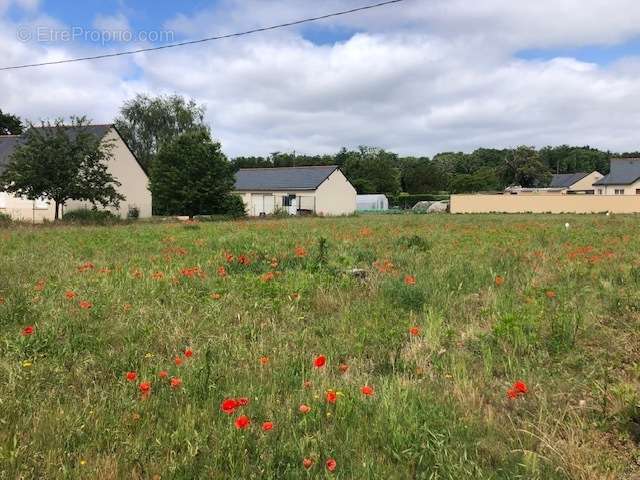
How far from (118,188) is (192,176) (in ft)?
17.5

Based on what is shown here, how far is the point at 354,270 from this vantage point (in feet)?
23.8

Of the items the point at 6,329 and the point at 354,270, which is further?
the point at 354,270

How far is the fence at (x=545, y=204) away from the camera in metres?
45.2

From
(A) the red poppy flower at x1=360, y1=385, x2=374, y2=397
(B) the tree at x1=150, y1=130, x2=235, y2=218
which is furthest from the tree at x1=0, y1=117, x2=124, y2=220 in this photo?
(A) the red poppy flower at x1=360, y1=385, x2=374, y2=397

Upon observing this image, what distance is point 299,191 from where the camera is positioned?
4878 centimetres

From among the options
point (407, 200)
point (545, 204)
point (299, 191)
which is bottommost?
point (545, 204)

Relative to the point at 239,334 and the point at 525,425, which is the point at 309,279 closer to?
the point at 239,334

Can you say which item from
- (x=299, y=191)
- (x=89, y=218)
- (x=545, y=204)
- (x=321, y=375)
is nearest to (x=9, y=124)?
(x=299, y=191)

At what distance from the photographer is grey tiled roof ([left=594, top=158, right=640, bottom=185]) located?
215 feet

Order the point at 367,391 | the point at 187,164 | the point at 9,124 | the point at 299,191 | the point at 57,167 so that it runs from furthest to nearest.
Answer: the point at 9,124 < the point at 299,191 < the point at 187,164 < the point at 57,167 < the point at 367,391

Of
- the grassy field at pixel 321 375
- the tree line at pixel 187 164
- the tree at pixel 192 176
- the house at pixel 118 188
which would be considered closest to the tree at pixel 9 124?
the tree line at pixel 187 164

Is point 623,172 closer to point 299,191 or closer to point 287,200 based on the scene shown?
point 299,191

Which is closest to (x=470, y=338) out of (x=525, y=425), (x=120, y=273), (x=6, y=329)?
(x=525, y=425)

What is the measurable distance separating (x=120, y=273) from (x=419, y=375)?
498 cm
